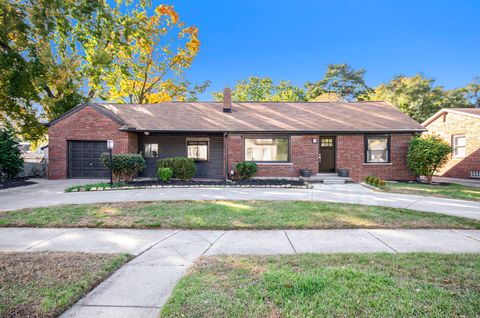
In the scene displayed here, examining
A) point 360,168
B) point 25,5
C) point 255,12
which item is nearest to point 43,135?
point 25,5

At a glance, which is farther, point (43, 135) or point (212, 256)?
point (43, 135)

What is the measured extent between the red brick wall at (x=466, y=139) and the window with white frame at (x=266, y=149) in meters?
10.5

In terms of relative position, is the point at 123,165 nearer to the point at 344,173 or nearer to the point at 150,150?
the point at 150,150

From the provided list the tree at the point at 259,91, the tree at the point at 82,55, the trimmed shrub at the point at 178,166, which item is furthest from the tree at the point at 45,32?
the tree at the point at 259,91

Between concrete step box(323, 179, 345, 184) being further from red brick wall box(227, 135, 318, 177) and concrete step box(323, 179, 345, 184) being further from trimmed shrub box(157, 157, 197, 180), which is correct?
trimmed shrub box(157, 157, 197, 180)

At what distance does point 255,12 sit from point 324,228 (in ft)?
78.5

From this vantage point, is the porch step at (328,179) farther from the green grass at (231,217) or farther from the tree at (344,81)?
the tree at (344,81)

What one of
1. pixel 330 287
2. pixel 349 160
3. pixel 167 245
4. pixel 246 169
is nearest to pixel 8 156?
pixel 246 169

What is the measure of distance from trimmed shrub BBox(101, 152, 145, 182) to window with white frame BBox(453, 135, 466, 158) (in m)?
20.3

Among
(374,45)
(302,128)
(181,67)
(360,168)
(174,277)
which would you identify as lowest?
(174,277)

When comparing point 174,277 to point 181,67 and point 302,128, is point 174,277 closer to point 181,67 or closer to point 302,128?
point 302,128

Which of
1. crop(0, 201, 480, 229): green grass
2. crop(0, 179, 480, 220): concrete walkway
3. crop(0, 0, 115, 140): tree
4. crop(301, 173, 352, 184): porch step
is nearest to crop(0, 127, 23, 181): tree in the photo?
crop(0, 179, 480, 220): concrete walkway

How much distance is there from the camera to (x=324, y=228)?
517 cm

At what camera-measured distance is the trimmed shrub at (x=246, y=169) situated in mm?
12562
